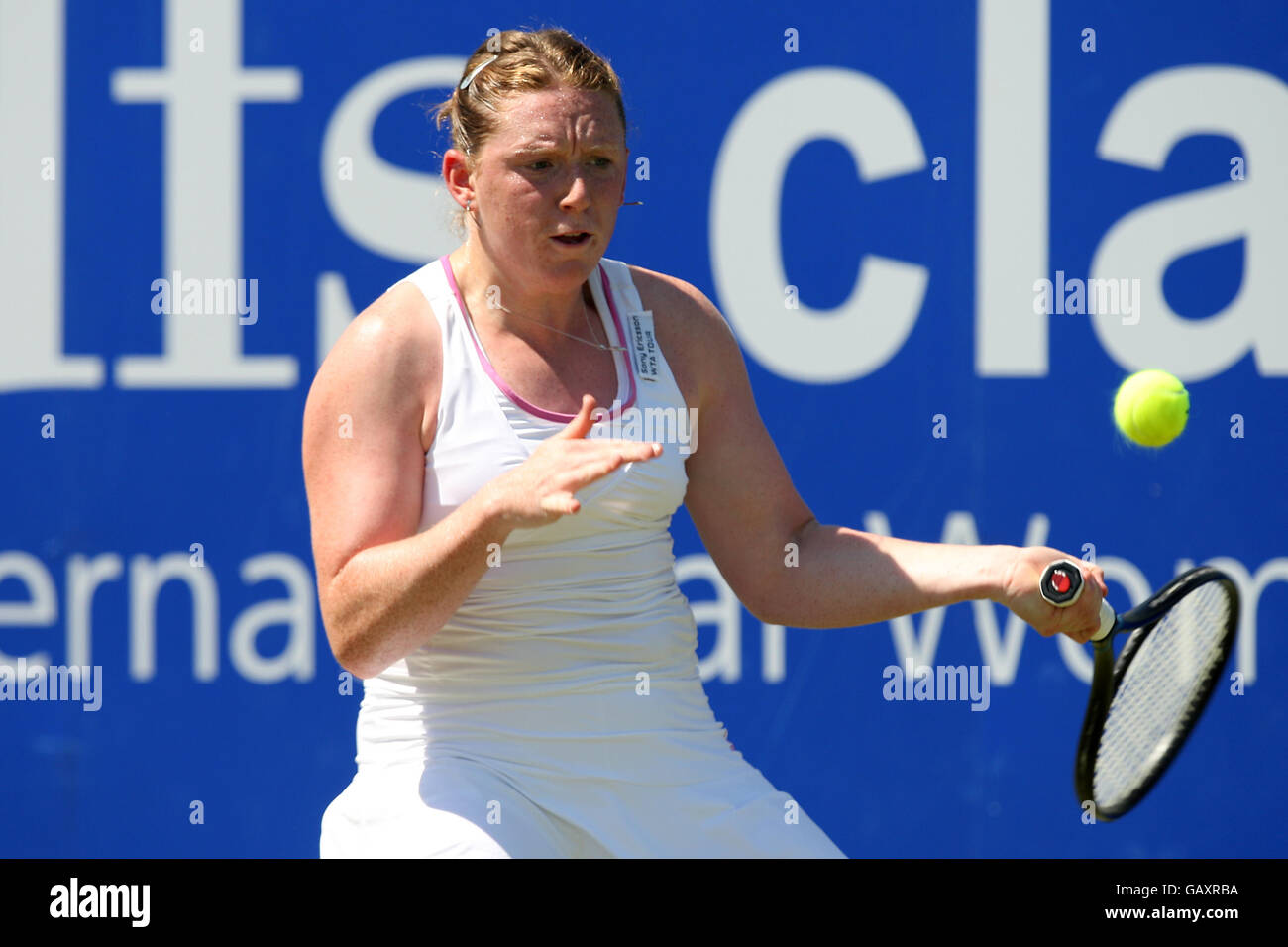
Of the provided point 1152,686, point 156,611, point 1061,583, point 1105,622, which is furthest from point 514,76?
point 156,611

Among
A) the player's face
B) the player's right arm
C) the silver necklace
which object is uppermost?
the player's face

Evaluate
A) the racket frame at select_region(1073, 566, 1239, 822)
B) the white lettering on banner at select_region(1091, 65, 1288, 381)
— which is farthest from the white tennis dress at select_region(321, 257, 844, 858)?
the white lettering on banner at select_region(1091, 65, 1288, 381)

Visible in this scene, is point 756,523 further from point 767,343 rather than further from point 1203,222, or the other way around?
point 1203,222

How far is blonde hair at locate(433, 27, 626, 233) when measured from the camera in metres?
2.10

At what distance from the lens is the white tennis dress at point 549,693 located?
2.01 meters

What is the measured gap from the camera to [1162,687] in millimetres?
2430

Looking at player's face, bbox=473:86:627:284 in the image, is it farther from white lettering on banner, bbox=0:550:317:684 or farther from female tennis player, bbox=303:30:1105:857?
white lettering on banner, bbox=0:550:317:684

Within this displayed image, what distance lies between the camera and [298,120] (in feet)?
10.7

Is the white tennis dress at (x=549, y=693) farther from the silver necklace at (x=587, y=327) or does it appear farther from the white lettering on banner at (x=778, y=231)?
the white lettering on banner at (x=778, y=231)

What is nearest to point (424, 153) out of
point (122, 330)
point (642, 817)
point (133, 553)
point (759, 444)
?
point (122, 330)

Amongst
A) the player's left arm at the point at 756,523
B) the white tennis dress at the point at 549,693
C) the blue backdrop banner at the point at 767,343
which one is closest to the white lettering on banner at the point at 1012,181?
the blue backdrop banner at the point at 767,343

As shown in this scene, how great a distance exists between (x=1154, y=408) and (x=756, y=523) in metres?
0.83

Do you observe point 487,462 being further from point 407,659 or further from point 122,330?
point 122,330

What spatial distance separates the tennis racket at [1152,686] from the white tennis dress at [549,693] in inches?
19.0
